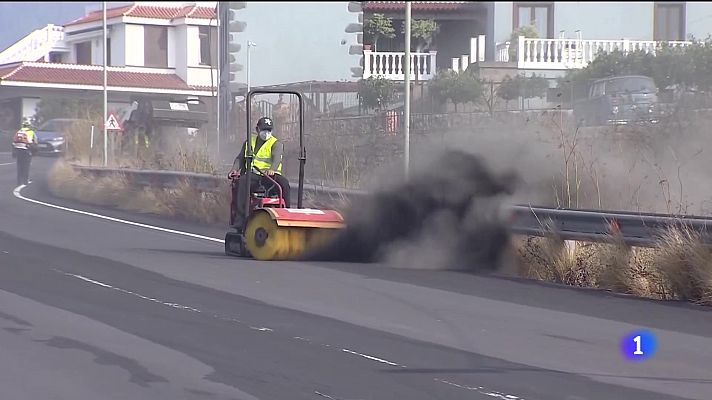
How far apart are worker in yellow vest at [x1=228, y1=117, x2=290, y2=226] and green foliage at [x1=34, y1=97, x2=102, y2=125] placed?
26539 millimetres

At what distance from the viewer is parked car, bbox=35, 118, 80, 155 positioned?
4241 cm

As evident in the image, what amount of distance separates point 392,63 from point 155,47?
1811cm

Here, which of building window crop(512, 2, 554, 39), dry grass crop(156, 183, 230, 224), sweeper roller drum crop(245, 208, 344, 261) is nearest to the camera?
sweeper roller drum crop(245, 208, 344, 261)

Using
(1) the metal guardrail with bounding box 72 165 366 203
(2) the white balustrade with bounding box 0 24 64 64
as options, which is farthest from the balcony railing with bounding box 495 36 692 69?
(2) the white balustrade with bounding box 0 24 64 64

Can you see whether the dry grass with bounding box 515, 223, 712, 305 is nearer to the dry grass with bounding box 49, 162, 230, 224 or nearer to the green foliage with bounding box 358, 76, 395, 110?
the dry grass with bounding box 49, 162, 230, 224

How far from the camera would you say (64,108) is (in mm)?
44000

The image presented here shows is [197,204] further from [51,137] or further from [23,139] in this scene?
[51,137]

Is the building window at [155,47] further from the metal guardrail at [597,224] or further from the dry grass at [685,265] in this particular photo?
the dry grass at [685,265]

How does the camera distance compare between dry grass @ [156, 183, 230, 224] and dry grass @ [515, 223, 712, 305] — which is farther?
dry grass @ [156, 183, 230, 224]

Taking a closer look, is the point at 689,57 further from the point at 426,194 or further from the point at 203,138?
the point at 203,138

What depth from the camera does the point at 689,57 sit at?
23531 millimetres

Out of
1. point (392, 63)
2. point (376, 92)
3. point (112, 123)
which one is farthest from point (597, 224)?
point (112, 123)

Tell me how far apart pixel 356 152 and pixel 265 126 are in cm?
795

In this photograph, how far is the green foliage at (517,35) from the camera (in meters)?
29.2
